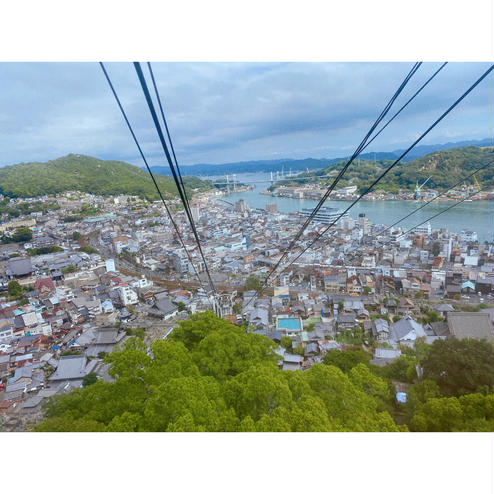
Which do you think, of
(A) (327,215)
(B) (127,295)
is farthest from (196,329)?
(A) (327,215)

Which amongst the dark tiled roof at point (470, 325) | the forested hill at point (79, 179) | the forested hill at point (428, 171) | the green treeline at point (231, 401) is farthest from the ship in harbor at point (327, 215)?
the green treeline at point (231, 401)

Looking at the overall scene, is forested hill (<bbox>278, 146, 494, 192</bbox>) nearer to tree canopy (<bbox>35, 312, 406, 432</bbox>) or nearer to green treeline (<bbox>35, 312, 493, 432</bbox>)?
green treeline (<bbox>35, 312, 493, 432</bbox>)

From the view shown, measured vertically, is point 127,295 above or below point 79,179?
below

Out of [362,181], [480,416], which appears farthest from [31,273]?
[362,181]

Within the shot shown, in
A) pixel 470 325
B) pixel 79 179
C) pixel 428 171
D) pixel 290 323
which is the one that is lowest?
pixel 290 323

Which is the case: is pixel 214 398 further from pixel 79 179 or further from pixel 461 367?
pixel 79 179
